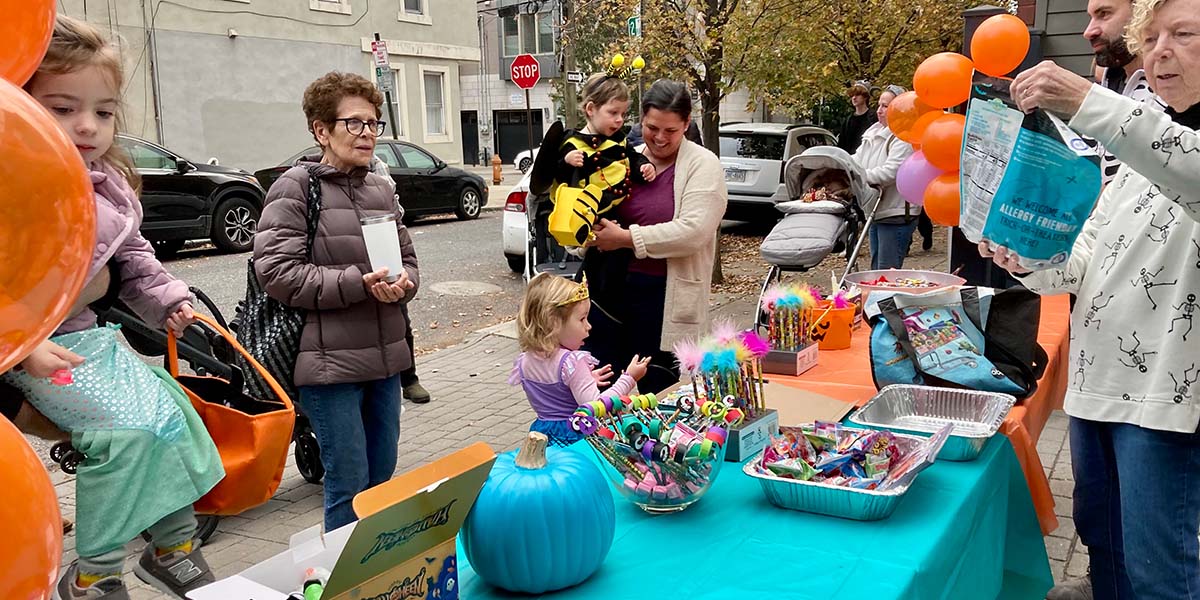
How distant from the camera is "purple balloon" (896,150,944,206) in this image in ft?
15.2

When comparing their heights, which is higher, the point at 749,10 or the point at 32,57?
the point at 749,10

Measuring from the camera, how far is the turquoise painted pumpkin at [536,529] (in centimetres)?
149

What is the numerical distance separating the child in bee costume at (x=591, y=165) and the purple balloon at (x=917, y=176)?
201 centimetres

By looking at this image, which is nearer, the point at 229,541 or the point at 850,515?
the point at 850,515

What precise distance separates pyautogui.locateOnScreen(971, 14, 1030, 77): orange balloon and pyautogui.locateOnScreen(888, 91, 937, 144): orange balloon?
4.01 ft

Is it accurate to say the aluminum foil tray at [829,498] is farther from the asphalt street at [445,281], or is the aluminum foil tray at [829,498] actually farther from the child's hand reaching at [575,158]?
the asphalt street at [445,281]

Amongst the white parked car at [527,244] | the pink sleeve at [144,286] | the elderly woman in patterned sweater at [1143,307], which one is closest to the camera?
the elderly woman in patterned sweater at [1143,307]

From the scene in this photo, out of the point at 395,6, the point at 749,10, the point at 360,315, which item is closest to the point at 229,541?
the point at 360,315

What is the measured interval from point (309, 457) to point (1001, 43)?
140 inches

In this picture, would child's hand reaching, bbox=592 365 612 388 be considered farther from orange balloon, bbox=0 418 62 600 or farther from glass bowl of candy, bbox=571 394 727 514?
orange balloon, bbox=0 418 62 600

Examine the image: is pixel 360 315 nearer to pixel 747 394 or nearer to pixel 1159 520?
pixel 747 394

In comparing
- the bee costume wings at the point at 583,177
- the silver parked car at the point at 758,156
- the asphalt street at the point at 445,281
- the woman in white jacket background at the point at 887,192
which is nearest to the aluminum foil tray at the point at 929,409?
the bee costume wings at the point at 583,177

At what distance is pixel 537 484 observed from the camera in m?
1.53

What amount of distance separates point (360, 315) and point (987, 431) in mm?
1859
